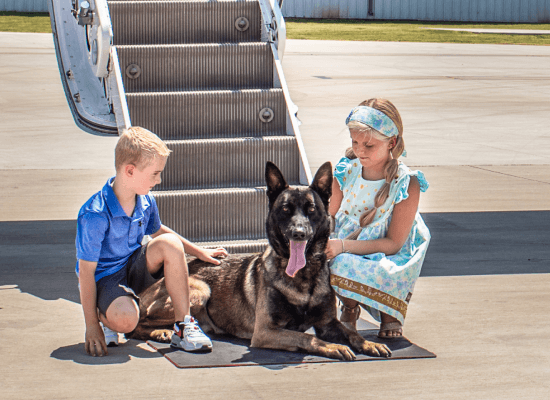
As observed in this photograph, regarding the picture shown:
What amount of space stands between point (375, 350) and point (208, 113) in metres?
2.93

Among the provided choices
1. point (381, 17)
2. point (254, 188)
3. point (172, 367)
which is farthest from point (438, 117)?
point (381, 17)

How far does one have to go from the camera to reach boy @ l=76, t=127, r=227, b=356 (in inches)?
162

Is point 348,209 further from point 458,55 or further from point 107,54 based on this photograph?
point 458,55

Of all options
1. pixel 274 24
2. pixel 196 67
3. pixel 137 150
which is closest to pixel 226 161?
pixel 196 67

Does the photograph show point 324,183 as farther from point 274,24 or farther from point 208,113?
point 274,24

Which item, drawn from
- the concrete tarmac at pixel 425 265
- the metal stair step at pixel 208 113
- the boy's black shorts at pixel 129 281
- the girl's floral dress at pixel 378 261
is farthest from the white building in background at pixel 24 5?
the girl's floral dress at pixel 378 261

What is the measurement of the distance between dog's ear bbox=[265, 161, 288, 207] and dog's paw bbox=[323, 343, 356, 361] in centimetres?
84

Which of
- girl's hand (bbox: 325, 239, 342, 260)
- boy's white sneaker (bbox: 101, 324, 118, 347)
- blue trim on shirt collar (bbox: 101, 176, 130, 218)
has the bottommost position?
boy's white sneaker (bbox: 101, 324, 118, 347)

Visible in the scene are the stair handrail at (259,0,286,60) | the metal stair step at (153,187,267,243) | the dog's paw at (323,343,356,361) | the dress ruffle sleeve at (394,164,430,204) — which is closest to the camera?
the dog's paw at (323,343,356,361)

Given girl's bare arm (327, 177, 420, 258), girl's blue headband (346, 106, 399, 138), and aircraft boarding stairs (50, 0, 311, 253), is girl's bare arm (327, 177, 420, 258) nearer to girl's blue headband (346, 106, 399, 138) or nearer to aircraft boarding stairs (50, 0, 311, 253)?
girl's blue headband (346, 106, 399, 138)

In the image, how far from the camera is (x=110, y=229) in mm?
4195

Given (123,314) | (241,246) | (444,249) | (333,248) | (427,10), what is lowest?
(444,249)

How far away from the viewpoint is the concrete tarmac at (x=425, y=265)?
3.75 metres

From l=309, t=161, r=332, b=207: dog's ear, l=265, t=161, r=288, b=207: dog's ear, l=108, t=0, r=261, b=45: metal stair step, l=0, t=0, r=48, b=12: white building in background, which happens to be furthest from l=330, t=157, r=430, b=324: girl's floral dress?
l=0, t=0, r=48, b=12: white building in background
